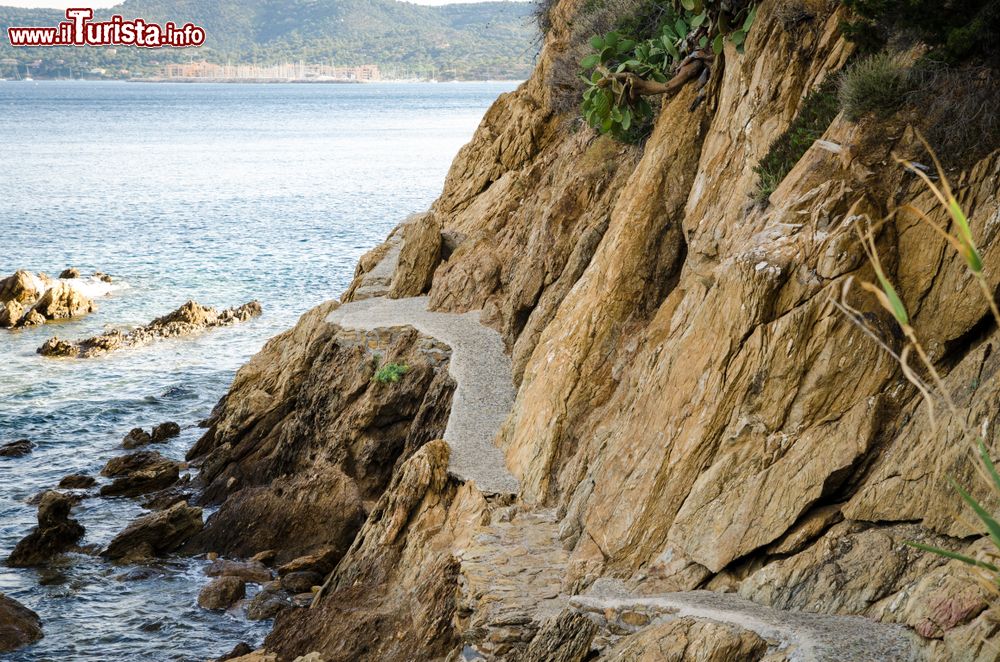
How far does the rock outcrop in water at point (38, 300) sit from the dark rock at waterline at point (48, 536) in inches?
866

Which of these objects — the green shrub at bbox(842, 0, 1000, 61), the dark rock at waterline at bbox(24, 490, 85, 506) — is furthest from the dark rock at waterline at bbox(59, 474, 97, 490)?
the green shrub at bbox(842, 0, 1000, 61)

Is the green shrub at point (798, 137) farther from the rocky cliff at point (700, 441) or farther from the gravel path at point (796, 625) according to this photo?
the gravel path at point (796, 625)

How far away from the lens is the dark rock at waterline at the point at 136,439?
29531 millimetres

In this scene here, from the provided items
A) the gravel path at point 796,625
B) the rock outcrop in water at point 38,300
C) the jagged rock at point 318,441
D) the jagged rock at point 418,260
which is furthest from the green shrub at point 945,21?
the rock outcrop in water at point 38,300

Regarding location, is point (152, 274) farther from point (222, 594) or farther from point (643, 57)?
point (643, 57)

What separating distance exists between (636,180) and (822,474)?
26.7 feet

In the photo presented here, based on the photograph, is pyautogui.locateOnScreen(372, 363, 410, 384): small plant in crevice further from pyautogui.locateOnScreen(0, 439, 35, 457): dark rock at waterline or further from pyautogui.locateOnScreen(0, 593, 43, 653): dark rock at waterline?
pyautogui.locateOnScreen(0, 439, 35, 457): dark rock at waterline

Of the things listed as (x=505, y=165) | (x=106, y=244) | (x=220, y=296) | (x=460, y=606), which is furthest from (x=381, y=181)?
(x=460, y=606)

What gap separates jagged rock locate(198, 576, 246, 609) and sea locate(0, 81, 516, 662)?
0.66 ft

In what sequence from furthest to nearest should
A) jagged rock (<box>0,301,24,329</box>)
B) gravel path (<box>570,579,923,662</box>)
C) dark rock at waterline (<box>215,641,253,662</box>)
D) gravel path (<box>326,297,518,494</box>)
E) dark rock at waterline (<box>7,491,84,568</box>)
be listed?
jagged rock (<box>0,301,24,329</box>) → dark rock at waterline (<box>7,491,84,568</box>) → gravel path (<box>326,297,518,494</box>) → dark rock at waterline (<box>215,641,253,662</box>) → gravel path (<box>570,579,923,662</box>)

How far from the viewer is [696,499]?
12953 millimetres

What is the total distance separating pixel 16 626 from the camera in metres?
18.8

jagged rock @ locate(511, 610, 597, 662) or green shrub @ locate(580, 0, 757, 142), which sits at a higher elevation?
green shrub @ locate(580, 0, 757, 142)

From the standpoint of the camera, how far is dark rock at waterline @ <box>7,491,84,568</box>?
2208 centimetres
